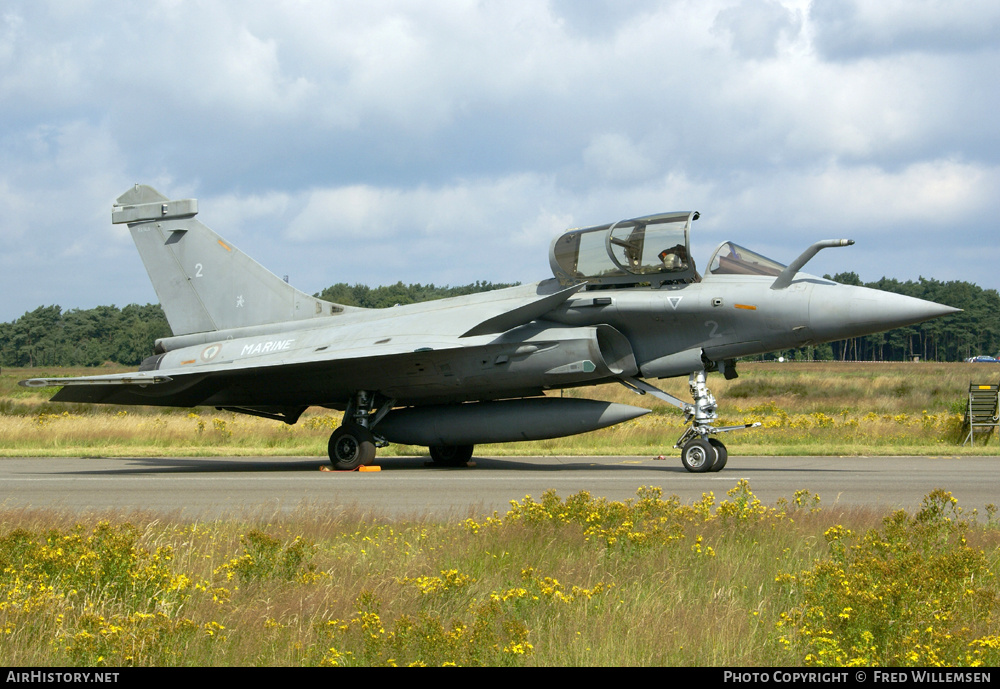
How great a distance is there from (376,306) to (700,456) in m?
92.8

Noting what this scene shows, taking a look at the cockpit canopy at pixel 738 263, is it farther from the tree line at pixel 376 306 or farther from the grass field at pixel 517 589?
the tree line at pixel 376 306

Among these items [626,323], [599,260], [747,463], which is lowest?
[747,463]

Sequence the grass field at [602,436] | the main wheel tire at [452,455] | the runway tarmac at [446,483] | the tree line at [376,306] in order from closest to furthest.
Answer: the runway tarmac at [446,483]
the main wheel tire at [452,455]
the grass field at [602,436]
the tree line at [376,306]

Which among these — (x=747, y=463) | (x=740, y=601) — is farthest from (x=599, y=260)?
(x=740, y=601)

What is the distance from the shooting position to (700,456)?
14188 mm

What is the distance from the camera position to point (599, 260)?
48.0ft

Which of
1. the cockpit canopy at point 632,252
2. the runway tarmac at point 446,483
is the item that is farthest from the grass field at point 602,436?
the cockpit canopy at point 632,252

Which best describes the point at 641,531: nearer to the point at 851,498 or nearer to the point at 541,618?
the point at 541,618

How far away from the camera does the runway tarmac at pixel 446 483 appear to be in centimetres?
1069

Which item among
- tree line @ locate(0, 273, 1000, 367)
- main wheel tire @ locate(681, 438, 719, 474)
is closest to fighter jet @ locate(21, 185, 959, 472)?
main wheel tire @ locate(681, 438, 719, 474)

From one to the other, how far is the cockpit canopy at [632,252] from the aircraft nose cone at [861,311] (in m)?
2.02

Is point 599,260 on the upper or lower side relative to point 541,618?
upper

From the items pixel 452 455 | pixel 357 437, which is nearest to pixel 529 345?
pixel 452 455
